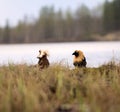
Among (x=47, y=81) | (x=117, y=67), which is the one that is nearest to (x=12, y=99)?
(x=47, y=81)

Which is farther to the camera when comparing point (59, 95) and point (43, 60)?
point (43, 60)

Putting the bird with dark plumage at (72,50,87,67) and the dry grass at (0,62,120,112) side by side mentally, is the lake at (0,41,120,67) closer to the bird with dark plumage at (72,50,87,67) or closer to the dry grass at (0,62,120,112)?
the bird with dark plumage at (72,50,87,67)

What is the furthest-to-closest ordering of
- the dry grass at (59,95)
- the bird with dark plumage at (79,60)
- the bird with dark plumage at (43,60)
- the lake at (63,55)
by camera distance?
the lake at (63,55) < the bird with dark plumage at (79,60) < the bird with dark plumage at (43,60) < the dry grass at (59,95)

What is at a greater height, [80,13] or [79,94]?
[80,13]

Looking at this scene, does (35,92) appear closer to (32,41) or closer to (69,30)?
(32,41)

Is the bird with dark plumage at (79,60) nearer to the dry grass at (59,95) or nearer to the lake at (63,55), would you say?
the lake at (63,55)

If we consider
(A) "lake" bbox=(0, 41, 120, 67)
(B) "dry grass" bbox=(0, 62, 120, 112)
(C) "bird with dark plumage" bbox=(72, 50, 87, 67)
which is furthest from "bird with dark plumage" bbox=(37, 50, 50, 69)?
(B) "dry grass" bbox=(0, 62, 120, 112)

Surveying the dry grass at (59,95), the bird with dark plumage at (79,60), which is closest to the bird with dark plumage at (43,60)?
the bird with dark plumage at (79,60)

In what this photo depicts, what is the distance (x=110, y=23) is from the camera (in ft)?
117

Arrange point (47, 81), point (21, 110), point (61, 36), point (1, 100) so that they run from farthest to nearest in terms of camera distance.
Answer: point (61, 36) → point (47, 81) → point (1, 100) → point (21, 110)

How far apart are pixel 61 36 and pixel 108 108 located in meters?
31.6

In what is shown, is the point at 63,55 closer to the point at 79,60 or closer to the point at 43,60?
the point at 79,60

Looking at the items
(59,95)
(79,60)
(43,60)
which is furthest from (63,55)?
(59,95)

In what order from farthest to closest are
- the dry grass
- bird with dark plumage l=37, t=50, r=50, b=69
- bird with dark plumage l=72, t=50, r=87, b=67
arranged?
bird with dark plumage l=72, t=50, r=87, b=67 → bird with dark plumage l=37, t=50, r=50, b=69 → the dry grass
